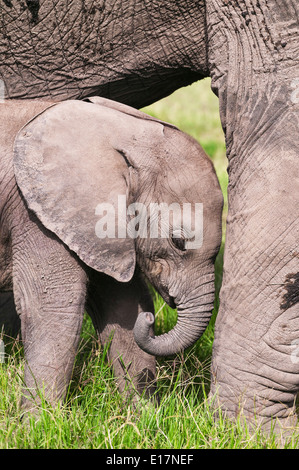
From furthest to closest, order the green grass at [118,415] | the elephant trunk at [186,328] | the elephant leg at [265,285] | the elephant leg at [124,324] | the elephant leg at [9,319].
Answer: the elephant leg at [9,319]
the elephant leg at [124,324]
the elephant trunk at [186,328]
the elephant leg at [265,285]
the green grass at [118,415]

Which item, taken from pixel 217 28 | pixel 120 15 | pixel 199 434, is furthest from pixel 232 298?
pixel 120 15

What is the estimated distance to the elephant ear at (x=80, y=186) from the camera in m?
3.70

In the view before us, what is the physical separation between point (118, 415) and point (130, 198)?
0.85 metres

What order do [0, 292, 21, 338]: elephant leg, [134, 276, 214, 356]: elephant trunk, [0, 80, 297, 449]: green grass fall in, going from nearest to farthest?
[0, 80, 297, 449]: green grass
[134, 276, 214, 356]: elephant trunk
[0, 292, 21, 338]: elephant leg

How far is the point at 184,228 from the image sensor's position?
3.77 m

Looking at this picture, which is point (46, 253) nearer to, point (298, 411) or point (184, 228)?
point (184, 228)

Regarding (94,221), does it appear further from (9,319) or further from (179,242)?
(9,319)

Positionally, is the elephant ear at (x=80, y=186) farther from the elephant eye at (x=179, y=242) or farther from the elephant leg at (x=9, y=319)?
the elephant leg at (x=9, y=319)

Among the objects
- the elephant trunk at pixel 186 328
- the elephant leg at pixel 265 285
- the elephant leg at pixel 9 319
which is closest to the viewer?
the elephant leg at pixel 265 285

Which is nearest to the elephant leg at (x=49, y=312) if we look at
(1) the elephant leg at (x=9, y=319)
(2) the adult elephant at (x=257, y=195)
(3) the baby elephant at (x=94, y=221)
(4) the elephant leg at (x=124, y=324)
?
(3) the baby elephant at (x=94, y=221)

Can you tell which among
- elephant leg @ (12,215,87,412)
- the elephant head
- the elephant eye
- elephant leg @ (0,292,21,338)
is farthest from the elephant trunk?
elephant leg @ (0,292,21,338)

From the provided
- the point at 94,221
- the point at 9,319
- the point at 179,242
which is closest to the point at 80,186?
the point at 94,221

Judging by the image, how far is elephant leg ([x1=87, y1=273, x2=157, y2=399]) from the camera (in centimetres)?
408

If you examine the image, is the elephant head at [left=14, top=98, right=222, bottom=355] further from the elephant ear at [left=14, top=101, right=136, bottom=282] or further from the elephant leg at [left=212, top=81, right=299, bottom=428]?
the elephant leg at [left=212, top=81, right=299, bottom=428]
